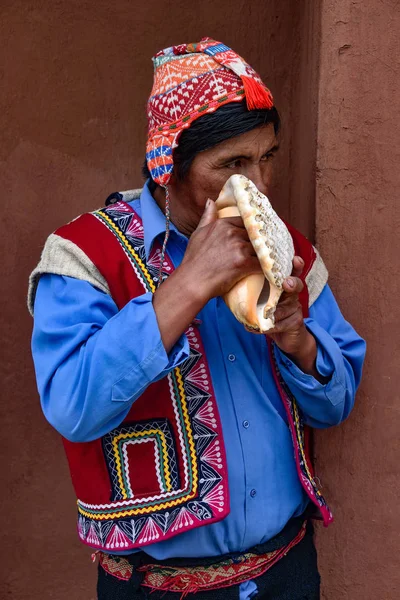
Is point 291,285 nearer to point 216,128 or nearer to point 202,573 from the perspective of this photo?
point 216,128

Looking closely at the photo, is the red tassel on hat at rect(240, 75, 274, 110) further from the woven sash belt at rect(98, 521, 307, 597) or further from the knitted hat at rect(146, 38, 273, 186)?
the woven sash belt at rect(98, 521, 307, 597)

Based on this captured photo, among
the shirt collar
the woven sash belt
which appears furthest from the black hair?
the woven sash belt

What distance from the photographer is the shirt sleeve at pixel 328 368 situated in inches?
77.8

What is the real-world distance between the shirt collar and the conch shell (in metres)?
0.23

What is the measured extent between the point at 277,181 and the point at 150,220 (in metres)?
0.88

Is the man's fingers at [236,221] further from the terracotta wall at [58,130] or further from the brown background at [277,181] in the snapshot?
the terracotta wall at [58,130]

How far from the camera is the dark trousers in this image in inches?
77.5

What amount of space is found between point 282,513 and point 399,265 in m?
0.76

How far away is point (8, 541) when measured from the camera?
283 cm

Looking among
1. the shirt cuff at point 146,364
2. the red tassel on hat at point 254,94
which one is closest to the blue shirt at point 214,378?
the shirt cuff at point 146,364

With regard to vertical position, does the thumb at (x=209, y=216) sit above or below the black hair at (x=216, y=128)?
below

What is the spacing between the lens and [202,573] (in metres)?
1.95

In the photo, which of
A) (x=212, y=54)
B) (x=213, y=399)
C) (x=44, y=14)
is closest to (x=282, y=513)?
(x=213, y=399)

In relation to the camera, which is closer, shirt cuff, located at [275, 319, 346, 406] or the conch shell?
the conch shell
